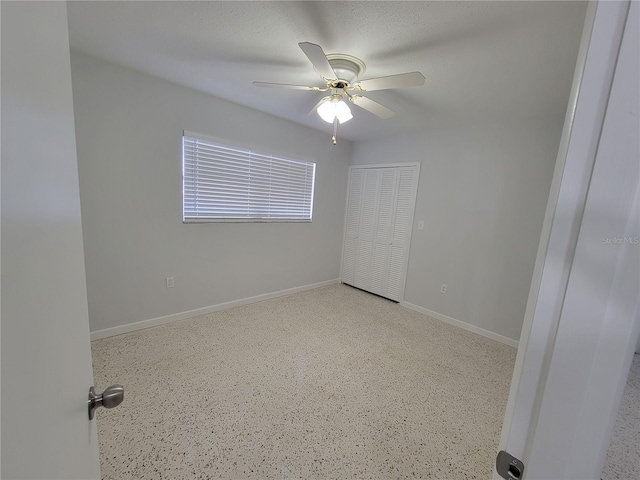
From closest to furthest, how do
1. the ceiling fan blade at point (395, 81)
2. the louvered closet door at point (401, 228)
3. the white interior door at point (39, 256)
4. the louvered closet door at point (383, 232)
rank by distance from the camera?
1. the white interior door at point (39, 256)
2. the ceiling fan blade at point (395, 81)
3. the louvered closet door at point (401, 228)
4. the louvered closet door at point (383, 232)

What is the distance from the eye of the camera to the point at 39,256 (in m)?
0.41

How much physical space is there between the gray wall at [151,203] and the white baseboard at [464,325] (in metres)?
2.07

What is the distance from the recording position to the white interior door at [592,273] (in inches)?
13.7

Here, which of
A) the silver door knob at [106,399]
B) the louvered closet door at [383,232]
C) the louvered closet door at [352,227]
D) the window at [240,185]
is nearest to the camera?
the silver door knob at [106,399]

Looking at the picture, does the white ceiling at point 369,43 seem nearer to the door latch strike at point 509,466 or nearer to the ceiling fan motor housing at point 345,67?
the ceiling fan motor housing at point 345,67

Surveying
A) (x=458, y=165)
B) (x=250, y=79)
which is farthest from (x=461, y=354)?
(x=250, y=79)

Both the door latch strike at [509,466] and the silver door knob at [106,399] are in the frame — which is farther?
the silver door knob at [106,399]

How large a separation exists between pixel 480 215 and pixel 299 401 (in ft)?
8.86

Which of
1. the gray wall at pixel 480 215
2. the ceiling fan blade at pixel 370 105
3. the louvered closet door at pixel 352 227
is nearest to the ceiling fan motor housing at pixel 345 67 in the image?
the ceiling fan blade at pixel 370 105

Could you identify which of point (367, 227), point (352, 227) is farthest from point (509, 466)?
point (352, 227)

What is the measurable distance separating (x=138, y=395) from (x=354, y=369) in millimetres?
1607

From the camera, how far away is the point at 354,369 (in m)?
2.13

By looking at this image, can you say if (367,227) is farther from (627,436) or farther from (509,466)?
(509,466)

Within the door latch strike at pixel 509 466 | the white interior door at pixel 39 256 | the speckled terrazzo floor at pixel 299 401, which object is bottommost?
the speckled terrazzo floor at pixel 299 401
